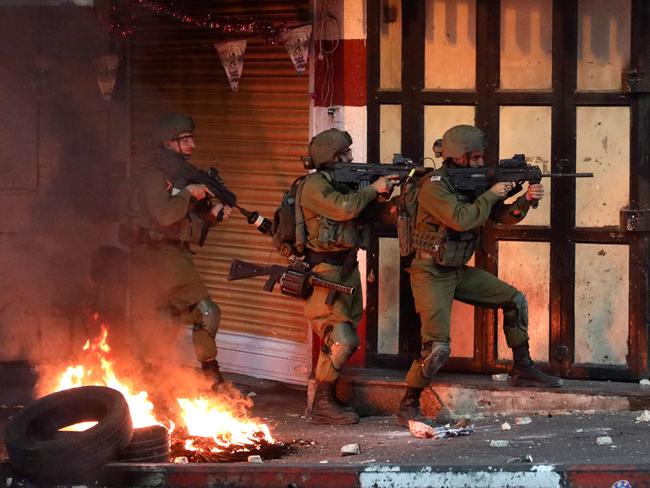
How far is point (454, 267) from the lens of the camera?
9.49 meters

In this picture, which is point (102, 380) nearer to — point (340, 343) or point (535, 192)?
point (340, 343)

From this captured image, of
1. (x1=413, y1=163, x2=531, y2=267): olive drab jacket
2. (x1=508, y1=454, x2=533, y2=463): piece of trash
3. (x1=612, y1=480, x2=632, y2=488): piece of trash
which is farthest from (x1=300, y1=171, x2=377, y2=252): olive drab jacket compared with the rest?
(x1=612, y1=480, x2=632, y2=488): piece of trash

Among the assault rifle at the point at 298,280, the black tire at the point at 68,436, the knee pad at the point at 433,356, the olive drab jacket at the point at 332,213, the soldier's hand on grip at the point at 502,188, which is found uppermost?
the soldier's hand on grip at the point at 502,188

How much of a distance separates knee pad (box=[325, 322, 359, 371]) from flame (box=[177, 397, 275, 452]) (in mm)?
689

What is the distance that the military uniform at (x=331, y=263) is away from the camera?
947 centimetres

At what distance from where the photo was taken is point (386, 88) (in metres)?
10.2

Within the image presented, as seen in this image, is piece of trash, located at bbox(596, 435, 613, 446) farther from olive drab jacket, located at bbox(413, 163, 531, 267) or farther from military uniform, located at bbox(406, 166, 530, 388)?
olive drab jacket, located at bbox(413, 163, 531, 267)

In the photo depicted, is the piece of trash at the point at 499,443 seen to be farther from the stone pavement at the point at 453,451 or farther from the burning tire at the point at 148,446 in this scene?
the burning tire at the point at 148,446

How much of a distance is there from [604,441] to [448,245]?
1662 mm

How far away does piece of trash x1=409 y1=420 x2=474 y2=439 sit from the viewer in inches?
361

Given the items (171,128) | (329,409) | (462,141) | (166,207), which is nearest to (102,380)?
(166,207)

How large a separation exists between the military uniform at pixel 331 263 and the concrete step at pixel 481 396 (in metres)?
0.43

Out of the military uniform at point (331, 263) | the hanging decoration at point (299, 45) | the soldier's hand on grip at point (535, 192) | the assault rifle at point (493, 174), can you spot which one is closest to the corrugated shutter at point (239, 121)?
the hanging decoration at point (299, 45)

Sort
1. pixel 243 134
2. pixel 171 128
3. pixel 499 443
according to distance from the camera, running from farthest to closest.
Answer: pixel 243 134 < pixel 171 128 < pixel 499 443
